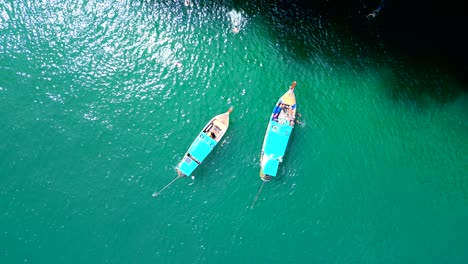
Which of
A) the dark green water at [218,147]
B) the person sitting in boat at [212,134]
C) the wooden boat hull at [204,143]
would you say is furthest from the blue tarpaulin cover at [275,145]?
the person sitting in boat at [212,134]

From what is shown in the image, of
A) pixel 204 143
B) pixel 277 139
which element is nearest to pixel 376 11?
pixel 277 139

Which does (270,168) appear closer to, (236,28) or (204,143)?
(204,143)

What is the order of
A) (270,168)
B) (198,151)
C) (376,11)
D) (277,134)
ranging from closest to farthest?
(198,151) < (270,168) < (277,134) < (376,11)

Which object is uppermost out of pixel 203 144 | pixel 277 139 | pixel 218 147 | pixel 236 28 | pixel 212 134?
pixel 236 28

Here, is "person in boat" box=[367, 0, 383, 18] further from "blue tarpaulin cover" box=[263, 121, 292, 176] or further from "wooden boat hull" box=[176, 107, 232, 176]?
"wooden boat hull" box=[176, 107, 232, 176]

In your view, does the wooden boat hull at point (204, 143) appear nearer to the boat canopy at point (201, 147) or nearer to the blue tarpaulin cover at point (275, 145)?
the boat canopy at point (201, 147)

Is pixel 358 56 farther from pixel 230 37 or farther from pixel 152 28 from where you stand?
pixel 152 28

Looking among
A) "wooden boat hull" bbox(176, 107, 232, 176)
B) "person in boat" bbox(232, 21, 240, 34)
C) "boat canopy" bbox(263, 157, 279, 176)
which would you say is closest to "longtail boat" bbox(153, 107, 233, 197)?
"wooden boat hull" bbox(176, 107, 232, 176)
